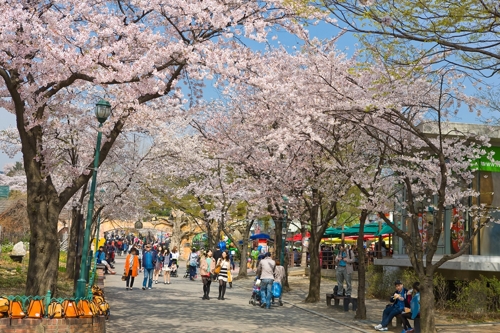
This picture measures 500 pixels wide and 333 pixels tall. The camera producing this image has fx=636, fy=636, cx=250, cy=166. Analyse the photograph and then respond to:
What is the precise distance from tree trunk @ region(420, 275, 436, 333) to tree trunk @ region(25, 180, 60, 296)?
315 inches

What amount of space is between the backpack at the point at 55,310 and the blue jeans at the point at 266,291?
33.1 ft

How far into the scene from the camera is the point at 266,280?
20906mm

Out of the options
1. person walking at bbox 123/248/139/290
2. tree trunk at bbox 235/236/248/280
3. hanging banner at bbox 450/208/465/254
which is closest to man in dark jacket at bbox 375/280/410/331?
hanging banner at bbox 450/208/465/254

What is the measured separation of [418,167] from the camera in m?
19.6

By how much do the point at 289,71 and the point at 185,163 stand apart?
12.1m

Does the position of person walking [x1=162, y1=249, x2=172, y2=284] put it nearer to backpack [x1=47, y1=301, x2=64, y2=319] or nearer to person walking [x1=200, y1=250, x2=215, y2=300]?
person walking [x1=200, y1=250, x2=215, y2=300]

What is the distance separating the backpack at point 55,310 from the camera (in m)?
11.4

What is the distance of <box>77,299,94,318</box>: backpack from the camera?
1169 centimetres

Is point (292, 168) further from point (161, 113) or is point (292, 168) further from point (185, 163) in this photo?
point (185, 163)

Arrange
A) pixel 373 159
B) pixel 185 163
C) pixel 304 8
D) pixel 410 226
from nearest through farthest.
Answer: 1. pixel 304 8
2. pixel 373 159
3. pixel 410 226
4. pixel 185 163

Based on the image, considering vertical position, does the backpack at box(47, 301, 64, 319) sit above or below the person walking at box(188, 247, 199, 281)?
below

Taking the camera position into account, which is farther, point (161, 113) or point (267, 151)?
point (267, 151)

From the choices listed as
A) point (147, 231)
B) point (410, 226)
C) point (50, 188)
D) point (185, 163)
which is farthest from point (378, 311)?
point (147, 231)

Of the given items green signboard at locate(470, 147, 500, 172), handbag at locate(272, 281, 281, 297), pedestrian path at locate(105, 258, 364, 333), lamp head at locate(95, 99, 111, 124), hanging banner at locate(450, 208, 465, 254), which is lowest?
pedestrian path at locate(105, 258, 364, 333)
